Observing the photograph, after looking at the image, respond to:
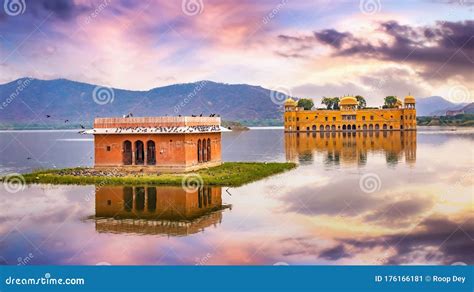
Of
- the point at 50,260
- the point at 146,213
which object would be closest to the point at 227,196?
the point at 146,213

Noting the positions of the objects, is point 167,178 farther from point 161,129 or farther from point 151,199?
point 151,199

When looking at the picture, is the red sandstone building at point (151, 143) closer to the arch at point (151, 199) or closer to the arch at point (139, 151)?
the arch at point (139, 151)

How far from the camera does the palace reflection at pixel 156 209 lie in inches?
623

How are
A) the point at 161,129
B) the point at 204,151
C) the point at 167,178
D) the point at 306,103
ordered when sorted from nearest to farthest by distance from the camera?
the point at 167,178, the point at 161,129, the point at 204,151, the point at 306,103

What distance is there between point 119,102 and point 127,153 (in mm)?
141961

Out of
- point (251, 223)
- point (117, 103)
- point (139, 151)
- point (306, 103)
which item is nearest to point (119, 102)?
point (117, 103)

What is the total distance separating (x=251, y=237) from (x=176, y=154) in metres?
13.4

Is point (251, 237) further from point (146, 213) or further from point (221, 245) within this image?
point (146, 213)

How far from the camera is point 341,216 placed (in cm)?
1702

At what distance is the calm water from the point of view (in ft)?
42.5

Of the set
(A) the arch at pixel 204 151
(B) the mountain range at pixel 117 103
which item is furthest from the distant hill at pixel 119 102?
(A) the arch at pixel 204 151

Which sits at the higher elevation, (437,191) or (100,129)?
(100,129)

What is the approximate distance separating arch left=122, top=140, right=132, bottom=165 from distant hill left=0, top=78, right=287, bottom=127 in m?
73.2

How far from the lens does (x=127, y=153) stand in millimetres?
29047
